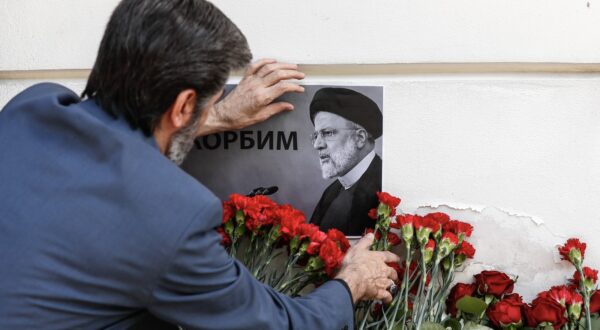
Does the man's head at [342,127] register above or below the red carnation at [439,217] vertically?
above

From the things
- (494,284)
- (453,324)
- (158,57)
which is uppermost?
(158,57)

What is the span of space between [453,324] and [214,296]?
0.76 m

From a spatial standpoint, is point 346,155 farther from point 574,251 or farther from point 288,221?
point 574,251

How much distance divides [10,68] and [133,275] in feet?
3.90

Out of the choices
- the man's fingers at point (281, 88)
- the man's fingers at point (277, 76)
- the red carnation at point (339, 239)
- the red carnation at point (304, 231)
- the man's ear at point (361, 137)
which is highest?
the man's fingers at point (277, 76)

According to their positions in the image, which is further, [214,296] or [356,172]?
[356,172]

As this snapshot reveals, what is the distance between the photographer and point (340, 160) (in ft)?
5.99

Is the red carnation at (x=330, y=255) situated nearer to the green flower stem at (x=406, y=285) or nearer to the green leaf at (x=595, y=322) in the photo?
the green flower stem at (x=406, y=285)

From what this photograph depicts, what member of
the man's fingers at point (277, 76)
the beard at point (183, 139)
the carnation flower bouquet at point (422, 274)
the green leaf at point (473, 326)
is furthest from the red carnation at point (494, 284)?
the beard at point (183, 139)

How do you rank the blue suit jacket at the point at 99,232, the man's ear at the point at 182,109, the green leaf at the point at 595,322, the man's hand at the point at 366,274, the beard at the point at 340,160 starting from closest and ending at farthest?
the blue suit jacket at the point at 99,232 → the man's ear at the point at 182,109 → the man's hand at the point at 366,274 → the green leaf at the point at 595,322 → the beard at the point at 340,160

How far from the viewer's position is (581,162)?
5.66ft

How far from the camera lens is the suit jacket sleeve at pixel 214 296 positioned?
3.76 ft

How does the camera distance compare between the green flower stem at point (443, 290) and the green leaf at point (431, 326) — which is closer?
the green leaf at point (431, 326)

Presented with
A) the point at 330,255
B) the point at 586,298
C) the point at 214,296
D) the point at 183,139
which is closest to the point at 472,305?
the point at 586,298
